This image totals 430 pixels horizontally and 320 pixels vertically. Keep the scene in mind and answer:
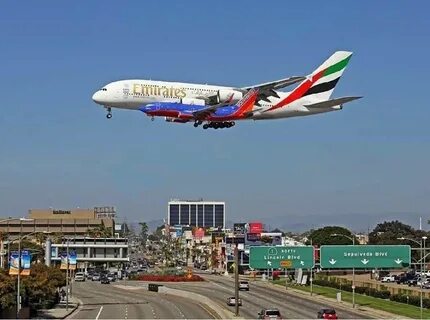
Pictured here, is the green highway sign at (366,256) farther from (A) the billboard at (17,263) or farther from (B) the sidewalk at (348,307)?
(A) the billboard at (17,263)

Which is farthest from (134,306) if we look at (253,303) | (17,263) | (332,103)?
(332,103)

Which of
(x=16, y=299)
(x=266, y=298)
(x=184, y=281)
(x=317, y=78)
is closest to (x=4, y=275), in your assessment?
(x=16, y=299)

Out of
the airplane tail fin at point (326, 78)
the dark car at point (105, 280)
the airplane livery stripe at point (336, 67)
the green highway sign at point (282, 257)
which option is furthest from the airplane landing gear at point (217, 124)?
the dark car at point (105, 280)

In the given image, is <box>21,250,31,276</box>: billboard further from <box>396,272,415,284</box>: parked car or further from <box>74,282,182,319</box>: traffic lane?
<box>396,272,415,284</box>: parked car

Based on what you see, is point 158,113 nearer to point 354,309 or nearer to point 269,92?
point 269,92

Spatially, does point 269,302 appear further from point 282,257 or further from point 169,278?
point 169,278
